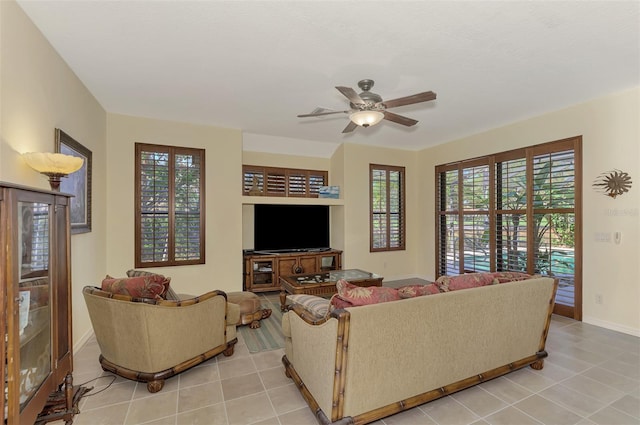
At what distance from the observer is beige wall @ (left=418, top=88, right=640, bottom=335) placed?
3459mm

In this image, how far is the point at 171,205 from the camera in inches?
178

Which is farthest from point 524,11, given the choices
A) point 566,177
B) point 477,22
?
point 566,177

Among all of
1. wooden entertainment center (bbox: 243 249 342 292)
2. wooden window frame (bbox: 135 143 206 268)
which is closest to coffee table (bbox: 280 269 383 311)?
wooden entertainment center (bbox: 243 249 342 292)

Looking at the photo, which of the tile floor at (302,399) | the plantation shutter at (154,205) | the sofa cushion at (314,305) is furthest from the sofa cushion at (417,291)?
the plantation shutter at (154,205)

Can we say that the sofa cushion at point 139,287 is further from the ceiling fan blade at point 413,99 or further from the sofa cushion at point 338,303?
the ceiling fan blade at point 413,99

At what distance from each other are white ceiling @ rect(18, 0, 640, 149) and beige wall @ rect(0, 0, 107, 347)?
168 millimetres

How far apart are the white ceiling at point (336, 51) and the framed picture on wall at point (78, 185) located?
745 mm

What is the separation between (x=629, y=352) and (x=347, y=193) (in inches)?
167

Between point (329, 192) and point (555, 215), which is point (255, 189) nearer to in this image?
point (329, 192)

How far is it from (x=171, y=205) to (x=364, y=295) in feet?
12.0

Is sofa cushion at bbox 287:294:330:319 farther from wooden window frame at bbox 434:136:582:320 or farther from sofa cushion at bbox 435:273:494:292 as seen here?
wooden window frame at bbox 434:136:582:320

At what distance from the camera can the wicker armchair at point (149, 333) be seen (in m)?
2.31

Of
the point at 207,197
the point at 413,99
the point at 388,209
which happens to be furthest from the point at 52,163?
the point at 388,209

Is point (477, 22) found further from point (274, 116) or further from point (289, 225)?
point (289, 225)
